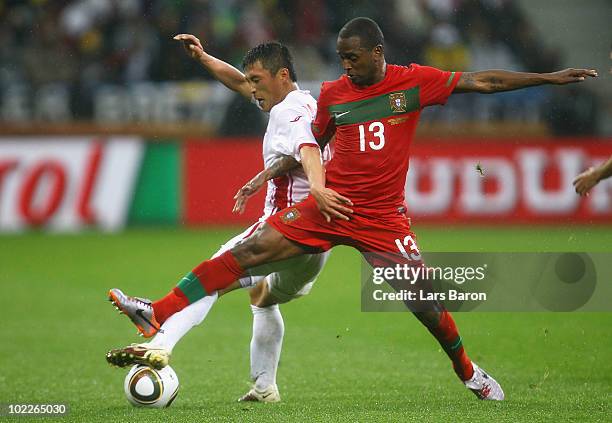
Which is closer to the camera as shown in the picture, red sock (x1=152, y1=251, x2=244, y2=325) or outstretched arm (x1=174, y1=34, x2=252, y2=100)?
red sock (x1=152, y1=251, x2=244, y2=325)

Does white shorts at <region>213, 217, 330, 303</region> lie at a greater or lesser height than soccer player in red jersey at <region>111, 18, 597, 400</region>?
lesser

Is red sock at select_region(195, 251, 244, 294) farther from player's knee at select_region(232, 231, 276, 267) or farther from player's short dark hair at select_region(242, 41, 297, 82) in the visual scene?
player's short dark hair at select_region(242, 41, 297, 82)

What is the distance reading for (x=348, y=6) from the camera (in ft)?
58.1

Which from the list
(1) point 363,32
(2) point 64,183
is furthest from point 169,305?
(2) point 64,183

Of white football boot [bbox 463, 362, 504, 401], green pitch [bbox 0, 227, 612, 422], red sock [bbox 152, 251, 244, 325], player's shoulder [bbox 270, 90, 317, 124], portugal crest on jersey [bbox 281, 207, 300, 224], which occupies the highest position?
player's shoulder [bbox 270, 90, 317, 124]

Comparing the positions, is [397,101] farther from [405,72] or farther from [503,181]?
[503,181]

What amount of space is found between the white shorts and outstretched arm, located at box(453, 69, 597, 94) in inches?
51.6

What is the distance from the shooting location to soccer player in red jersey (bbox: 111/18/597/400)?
19.1ft

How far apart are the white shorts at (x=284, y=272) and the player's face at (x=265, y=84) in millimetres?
701

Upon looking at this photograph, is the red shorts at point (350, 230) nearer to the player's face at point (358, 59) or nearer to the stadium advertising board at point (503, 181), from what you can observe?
the player's face at point (358, 59)

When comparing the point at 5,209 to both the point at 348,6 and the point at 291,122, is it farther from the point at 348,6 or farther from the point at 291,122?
the point at 291,122

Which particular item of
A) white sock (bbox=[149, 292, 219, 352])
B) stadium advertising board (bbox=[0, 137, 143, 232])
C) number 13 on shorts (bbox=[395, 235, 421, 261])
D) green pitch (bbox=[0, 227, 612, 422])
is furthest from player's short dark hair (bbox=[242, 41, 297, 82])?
stadium advertising board (bbox=[0, 137, 143, 232])

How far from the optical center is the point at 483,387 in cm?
610

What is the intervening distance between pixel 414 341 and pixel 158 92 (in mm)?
9466
